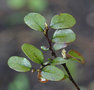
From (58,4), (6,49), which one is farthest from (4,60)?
(58,4)

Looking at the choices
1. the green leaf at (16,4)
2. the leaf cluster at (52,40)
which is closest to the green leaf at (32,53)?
the leaf cluster at (52,40)

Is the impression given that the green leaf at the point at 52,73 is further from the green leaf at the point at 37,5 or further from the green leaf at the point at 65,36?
the green leaf at the point at 37,5

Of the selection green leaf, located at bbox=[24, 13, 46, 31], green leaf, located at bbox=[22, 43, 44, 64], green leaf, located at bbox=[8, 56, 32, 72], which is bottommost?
green leaf, located at bbox=[8, 56, 32, 72]

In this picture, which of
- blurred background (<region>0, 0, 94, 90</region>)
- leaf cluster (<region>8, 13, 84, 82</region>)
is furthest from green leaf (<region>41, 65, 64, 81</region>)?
blurred background (<region>0, 0, 94, 90</region>)

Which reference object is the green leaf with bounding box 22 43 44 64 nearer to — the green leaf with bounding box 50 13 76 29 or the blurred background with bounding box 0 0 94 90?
the green leaf with bounding box 50 13 76 29

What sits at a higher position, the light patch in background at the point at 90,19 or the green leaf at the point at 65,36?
the green leaf at the point at 65,36

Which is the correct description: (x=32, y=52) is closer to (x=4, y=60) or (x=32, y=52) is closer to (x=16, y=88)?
(x=16, y=88)
